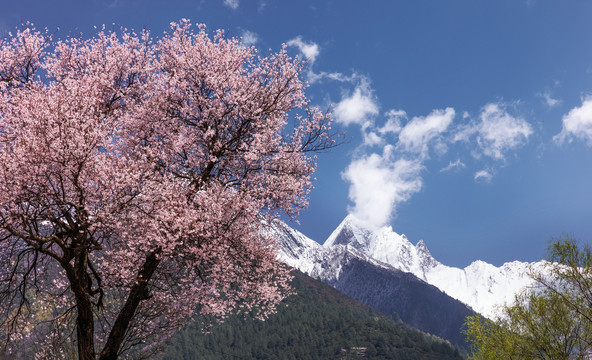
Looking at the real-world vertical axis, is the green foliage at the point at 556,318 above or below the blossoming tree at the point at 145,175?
below

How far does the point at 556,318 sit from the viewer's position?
90.5 feet

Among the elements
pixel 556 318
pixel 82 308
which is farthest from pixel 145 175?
pixel 556 318

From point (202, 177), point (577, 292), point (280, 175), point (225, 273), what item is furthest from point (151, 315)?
point (577, 292)

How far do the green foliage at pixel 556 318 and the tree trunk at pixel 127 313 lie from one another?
951 inches

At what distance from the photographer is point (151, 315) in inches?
770

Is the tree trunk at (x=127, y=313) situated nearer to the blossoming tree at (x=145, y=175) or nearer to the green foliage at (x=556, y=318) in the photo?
the blossoming tree at (x=145, y=175)

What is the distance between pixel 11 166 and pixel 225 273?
754 centimetres

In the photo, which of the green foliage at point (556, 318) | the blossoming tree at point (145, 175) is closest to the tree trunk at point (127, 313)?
the blossoming tree at point (145, 175)

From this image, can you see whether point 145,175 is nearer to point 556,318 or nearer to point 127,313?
point 127,313

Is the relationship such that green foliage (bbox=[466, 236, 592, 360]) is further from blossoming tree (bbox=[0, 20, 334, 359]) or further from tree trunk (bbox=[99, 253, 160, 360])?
tree trunk (bbox=[99, 253, 160, 360])

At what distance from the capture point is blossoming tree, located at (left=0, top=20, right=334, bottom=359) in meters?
12.3

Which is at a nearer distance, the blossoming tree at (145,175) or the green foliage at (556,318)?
the blossoming tree at (145,175)

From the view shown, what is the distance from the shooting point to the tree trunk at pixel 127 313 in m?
14.1

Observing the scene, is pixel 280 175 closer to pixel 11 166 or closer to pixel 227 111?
pixel 227 111
